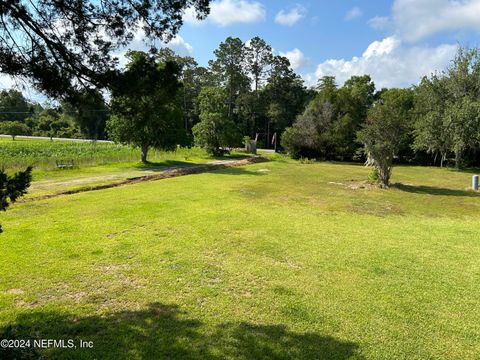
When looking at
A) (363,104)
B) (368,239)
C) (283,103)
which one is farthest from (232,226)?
(283,103)

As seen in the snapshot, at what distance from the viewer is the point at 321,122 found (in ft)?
110

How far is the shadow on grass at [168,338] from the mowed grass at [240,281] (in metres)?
0.02

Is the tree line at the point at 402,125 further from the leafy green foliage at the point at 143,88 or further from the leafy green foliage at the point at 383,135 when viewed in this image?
the leafy green foliage at the point at 143,88

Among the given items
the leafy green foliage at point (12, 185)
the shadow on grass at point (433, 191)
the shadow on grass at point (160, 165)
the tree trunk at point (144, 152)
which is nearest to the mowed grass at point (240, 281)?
the leafy green foliage at point (12, 185)

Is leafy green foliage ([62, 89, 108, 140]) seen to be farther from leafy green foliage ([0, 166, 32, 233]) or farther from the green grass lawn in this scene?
the green grass lawn

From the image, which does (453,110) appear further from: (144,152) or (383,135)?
(144,152)

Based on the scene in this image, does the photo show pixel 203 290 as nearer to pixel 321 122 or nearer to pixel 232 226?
pixel 232 226

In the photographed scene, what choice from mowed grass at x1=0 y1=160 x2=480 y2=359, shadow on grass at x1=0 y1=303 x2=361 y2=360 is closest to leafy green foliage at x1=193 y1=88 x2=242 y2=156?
mowed grass at x1=0 y1=160 x2=480 y2=359

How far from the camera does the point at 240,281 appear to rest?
18.6 ft

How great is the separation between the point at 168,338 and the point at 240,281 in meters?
1.85

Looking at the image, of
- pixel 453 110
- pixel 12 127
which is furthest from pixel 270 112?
pixel 12 127

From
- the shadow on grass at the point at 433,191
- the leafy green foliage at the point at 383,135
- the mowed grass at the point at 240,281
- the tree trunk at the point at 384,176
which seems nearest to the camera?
the mowed grass at the point at 240,281

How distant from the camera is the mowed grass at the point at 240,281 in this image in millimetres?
4035

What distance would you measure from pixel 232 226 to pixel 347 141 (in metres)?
27.0
